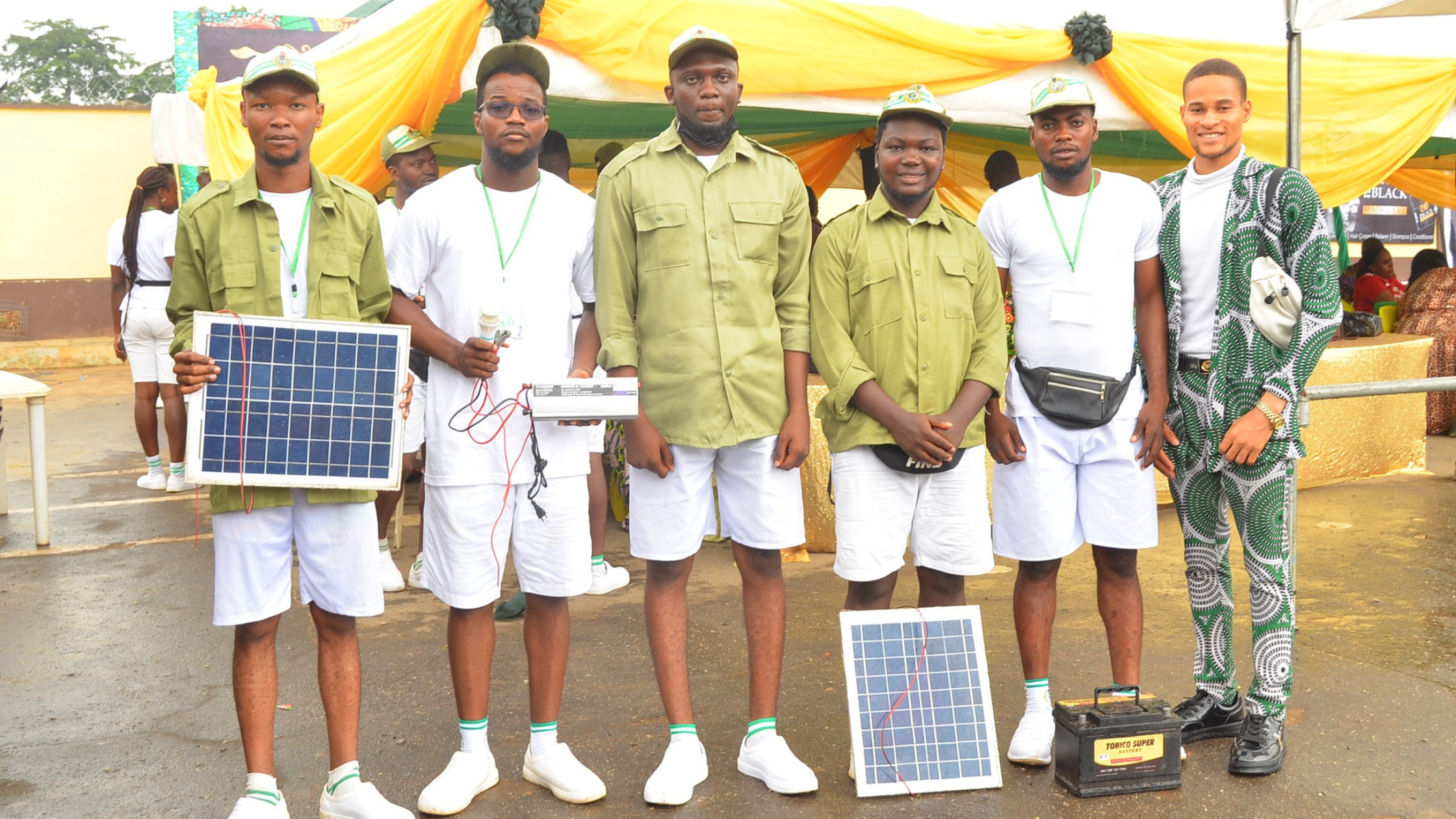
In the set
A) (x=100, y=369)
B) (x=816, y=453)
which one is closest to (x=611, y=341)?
(x=816, y=453)

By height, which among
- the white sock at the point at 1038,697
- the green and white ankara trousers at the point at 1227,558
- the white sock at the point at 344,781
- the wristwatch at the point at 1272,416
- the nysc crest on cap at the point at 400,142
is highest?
the nysc crest on cap at the point at 400,142

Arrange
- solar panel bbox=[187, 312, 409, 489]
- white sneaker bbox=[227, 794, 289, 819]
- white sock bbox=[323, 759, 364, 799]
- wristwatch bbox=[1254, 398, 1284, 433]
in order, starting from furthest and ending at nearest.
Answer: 1. wristwatch bbox=[1254, 398, 1284, 433]
2. white sock bbox=[323, 759, 364, 799]
3. white sneaker bbox=[227, 794, 289, 819]
4. solar panel bbox=[187, 312, 409, 489]

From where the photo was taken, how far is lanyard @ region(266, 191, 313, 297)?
3209 millimetres

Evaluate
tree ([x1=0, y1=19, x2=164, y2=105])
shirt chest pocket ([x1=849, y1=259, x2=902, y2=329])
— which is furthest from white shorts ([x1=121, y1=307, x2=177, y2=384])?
tree ([x1=0, y1=19, x2=164, y2=105])

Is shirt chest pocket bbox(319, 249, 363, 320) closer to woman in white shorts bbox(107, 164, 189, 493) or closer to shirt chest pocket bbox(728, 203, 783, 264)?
shirt chest pocket bbox(728, 203, 783, 264)

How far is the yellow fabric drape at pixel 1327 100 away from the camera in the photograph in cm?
670

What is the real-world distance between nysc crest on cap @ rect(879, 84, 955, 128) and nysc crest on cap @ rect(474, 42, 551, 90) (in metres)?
1.05

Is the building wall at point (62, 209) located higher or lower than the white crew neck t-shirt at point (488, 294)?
higher

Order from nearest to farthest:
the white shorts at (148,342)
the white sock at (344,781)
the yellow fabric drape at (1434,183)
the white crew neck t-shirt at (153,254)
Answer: the white sock at (344,781), the white crew neck t-shirt at (153,254), the white shorts at (148,342), the yellow fabric drape at (1434,183)

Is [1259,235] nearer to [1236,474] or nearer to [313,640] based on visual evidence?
[1236,474]

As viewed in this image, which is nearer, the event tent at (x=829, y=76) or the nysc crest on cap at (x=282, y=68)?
the nysc crest on cap at (x=282, y=68)

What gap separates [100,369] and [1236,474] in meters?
18.9

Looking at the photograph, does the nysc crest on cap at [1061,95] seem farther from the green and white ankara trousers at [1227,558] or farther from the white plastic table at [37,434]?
the white plastic table at [37,434]

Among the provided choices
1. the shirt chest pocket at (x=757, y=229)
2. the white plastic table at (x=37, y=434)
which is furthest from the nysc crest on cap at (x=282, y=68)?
the white plastic table at (x=37, y=434)
